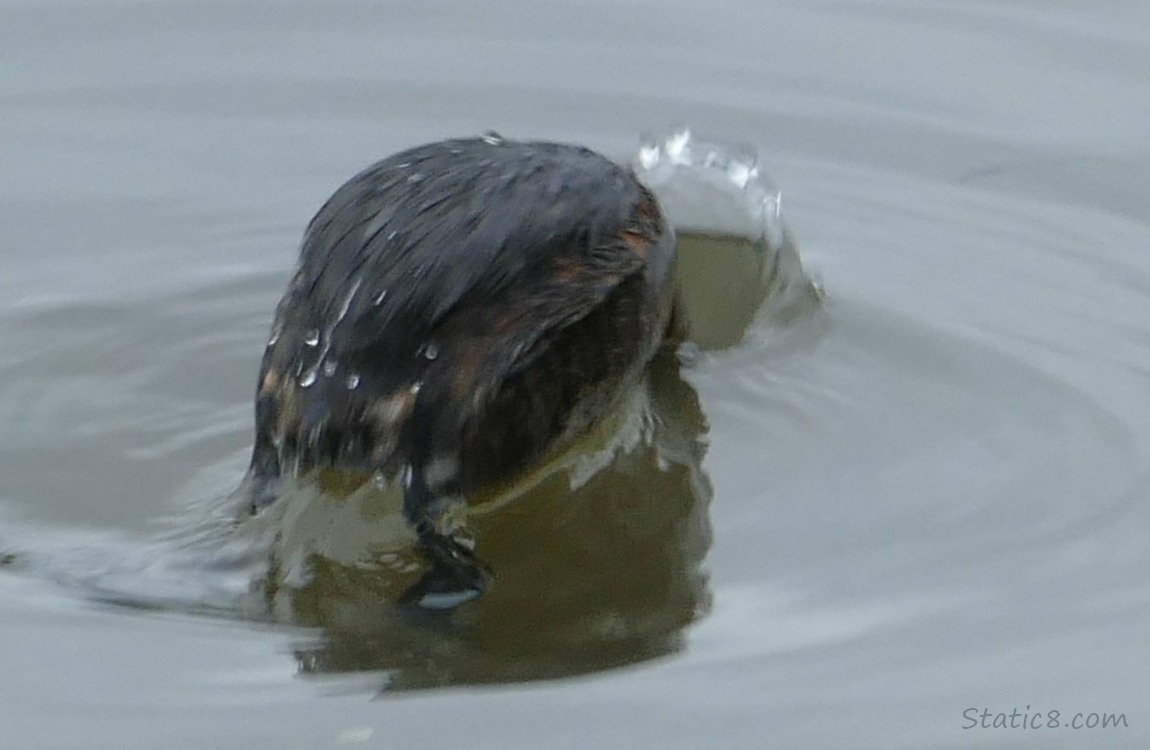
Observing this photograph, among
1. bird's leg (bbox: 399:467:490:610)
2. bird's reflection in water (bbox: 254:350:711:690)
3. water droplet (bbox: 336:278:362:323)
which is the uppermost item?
water droplet (bbox: 336:278:362:323)

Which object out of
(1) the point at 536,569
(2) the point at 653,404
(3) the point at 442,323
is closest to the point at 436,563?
(1) the point at 536,569

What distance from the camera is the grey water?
15.1ft

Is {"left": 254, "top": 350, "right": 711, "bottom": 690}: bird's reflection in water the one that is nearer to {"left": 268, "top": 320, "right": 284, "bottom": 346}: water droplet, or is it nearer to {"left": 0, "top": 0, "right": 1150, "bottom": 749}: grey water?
{"left": 0, "top": 0, "right": 1150, "bottom": 749}: grey water

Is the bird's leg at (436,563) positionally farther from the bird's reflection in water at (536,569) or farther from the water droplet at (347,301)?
the water droplet at (347,301)

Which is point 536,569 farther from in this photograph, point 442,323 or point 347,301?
point 347,301

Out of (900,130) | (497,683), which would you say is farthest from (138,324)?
(900,130)

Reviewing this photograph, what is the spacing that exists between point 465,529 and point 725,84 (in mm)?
2910

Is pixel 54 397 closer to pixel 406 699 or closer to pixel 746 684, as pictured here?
pixel 406 699

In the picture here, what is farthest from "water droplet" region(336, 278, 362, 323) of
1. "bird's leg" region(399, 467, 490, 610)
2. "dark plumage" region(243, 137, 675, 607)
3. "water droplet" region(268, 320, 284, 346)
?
"bird's leg" region(399, 467, 490, 610)

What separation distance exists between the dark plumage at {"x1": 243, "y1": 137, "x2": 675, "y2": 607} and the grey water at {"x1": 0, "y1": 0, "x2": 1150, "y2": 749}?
0.24 meters

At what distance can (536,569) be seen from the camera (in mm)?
5246

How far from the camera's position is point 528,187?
5.26m

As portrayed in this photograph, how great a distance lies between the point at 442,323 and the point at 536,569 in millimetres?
639

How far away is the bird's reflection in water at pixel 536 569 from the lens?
4.75 meters
